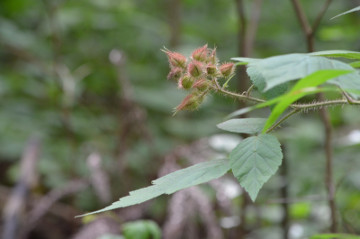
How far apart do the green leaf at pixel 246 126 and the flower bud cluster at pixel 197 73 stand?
7cm

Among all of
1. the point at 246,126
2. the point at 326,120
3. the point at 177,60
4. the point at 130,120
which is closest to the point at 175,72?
the point at 177,60

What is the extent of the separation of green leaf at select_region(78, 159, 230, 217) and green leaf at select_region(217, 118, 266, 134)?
58mm

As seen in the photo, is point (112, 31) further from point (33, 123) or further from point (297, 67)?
point (297, 67)

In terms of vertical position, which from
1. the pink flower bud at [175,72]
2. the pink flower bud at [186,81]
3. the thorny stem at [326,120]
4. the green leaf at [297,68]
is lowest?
the green leaf at [297,68]

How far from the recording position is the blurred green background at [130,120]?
205cm

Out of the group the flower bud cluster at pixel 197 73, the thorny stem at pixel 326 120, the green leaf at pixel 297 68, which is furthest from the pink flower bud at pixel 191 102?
the thorny stem at pixel 326 120

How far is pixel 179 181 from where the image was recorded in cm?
64

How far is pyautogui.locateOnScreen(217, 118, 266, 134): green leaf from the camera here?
0.70m

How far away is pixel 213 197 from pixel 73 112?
1355 mm

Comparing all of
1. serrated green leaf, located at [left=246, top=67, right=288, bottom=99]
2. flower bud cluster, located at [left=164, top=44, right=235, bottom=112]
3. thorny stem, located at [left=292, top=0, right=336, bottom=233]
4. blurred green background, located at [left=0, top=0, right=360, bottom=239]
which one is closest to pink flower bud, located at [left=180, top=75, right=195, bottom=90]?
flower bud cluster, located at [left=164, top=44, right=235, bottom=112]

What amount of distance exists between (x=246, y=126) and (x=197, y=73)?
111mm

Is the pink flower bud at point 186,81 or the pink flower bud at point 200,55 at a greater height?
the pink flower bud at point 200,55

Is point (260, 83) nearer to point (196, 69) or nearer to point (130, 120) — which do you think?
point (196, 69)

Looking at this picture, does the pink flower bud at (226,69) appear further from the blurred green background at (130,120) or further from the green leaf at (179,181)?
the blurred green background at (130,120)
